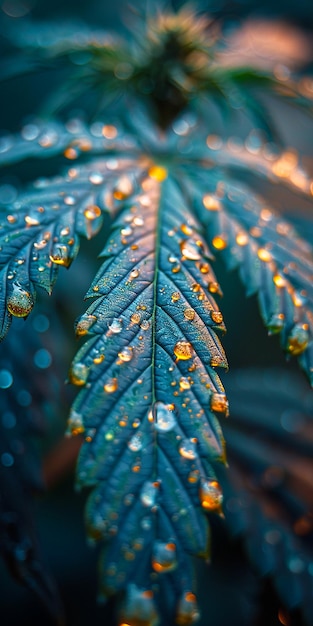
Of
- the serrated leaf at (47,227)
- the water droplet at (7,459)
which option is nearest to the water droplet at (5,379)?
the water droplet at (7,459)

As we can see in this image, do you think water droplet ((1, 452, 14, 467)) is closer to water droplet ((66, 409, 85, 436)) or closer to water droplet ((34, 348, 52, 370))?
water droplet ((34, 348, 52, 370))

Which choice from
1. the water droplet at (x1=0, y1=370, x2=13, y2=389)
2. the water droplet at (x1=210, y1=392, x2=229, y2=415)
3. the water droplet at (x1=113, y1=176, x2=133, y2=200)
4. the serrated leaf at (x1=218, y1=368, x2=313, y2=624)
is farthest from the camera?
the serrated leaf at (x1=218, y1=368, x2=313, y2=624)

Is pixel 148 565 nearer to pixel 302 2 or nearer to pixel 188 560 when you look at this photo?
pixel 188 560

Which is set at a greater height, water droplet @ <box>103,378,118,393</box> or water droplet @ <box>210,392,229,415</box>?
water droplet @ <box>103,378,118,393</box>

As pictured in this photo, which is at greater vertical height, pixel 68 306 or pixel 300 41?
pixel 300 41

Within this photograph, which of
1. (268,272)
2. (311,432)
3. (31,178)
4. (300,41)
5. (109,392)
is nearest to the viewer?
(109,392)

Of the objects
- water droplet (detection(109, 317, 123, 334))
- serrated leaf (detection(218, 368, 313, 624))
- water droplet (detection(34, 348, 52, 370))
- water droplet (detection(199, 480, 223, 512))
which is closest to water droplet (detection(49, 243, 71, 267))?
water droplet (detection(109, 317, 123, 334))

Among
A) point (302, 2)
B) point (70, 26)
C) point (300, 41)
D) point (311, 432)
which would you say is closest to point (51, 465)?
point (311, 432)

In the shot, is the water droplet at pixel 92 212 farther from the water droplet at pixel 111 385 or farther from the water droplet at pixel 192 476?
the water droplet at pixel 192 476

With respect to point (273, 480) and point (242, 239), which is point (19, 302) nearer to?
point (242, 239)

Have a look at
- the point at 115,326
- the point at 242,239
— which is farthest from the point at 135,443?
the point at 242,239
